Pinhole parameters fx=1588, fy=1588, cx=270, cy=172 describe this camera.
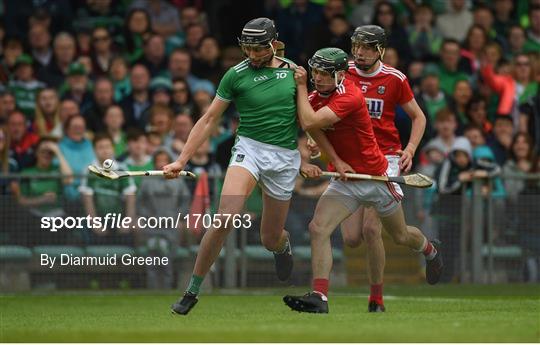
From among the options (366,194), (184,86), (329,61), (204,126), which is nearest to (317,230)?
(366,194)

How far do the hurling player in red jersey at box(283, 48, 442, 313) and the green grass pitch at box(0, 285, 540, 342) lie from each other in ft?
1.65

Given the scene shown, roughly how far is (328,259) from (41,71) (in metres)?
8.09

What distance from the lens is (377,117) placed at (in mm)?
14555

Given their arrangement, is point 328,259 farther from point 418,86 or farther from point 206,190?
point 418,86

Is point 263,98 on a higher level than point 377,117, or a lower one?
higher

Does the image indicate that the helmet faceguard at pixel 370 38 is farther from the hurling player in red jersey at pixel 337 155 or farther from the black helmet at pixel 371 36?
the hurling player in red jersey at pixel 337 155

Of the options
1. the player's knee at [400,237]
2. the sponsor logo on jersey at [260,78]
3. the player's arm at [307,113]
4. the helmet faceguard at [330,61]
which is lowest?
the player's knee at [400,237]

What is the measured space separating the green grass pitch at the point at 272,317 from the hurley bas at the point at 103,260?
334mm

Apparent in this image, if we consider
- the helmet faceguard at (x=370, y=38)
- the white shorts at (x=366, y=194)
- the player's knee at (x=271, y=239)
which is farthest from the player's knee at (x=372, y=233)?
the helmet faceguard at (x=370, y=38)

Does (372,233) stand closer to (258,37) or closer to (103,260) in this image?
(258,37)

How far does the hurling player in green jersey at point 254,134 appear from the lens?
1326cm

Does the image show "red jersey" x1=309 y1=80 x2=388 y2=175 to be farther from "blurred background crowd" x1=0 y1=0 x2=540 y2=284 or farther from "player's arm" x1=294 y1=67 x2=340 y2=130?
"blurred background crowd" x1=0 y1=0 x2=540 y2=284

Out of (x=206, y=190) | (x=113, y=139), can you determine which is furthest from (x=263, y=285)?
(x=113, y=139)

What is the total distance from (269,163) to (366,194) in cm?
98
